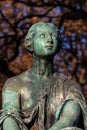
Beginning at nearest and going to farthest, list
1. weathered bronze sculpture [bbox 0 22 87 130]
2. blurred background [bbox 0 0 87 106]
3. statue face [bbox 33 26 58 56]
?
weathered bronze sculpture [bbox 0 22 87 130], statue face [bbox 33 26 58 56], blurred background [bbox 0 0 87 106]

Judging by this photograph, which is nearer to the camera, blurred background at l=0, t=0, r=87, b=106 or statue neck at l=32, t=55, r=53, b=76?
statue neck at l=32, t=55, r=53, b=76

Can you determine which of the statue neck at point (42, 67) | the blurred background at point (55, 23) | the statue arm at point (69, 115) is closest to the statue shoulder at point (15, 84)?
A: the statue neck at point (42, 67)

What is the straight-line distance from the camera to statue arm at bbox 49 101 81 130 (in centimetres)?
618

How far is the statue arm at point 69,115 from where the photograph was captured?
618cm

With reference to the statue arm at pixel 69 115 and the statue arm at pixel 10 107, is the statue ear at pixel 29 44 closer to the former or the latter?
the statue arm at pixel 10 107

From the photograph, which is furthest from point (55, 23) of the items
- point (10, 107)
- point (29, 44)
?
point (10, 107)

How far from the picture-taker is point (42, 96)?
659cm

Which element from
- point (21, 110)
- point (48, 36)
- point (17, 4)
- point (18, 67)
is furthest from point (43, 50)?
point (17, 4)

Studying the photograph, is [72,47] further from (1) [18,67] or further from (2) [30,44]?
(2) [30,44]

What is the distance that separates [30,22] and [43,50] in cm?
1112

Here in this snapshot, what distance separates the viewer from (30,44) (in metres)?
6.86

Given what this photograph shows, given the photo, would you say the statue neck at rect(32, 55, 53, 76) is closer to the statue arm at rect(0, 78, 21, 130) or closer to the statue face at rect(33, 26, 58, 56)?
the statue face at rect(33, 26, 58, 56)

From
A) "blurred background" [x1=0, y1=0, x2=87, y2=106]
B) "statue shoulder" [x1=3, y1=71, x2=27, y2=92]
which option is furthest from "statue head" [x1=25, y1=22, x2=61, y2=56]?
"blurred background" [x1=0, y1=0, x2=87, y2=106]

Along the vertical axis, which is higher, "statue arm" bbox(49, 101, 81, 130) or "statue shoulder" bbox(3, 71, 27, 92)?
"statue shoulder" bbox(3, 71, 27, 92)
